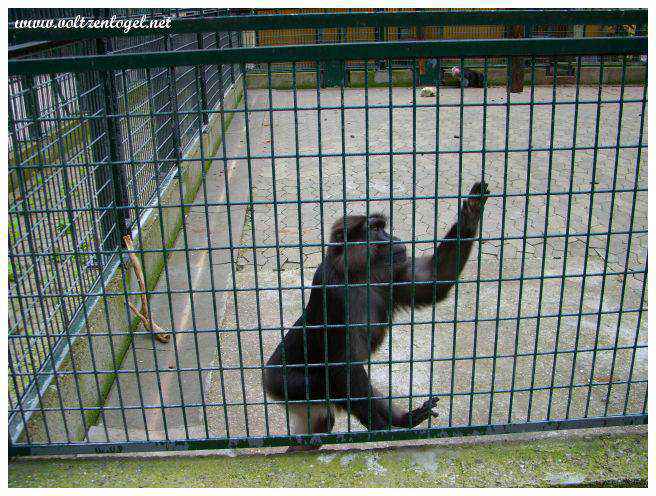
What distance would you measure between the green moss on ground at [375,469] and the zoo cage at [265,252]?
0.09 m

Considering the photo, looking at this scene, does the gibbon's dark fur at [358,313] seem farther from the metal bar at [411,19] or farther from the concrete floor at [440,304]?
the metal bar at [411,19]

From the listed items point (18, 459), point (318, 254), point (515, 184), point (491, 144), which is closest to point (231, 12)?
point (491, 144)

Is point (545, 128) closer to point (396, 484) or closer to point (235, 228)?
point (235, 228)

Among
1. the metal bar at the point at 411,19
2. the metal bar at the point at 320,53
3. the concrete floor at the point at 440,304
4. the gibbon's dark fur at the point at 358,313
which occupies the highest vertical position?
the metal bar at the point at 411,19

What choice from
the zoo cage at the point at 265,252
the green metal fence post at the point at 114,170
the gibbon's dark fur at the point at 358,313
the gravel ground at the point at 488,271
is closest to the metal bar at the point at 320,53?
the zoo cage at the point at 265,252

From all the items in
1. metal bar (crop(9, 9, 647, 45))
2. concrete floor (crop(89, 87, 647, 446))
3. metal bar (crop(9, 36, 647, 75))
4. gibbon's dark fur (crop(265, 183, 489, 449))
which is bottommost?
concrete floor (crop(89, 87, 647, 446))

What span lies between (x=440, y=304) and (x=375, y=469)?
233 cm

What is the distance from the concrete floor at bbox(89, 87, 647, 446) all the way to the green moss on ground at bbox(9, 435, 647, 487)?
0.20 metres

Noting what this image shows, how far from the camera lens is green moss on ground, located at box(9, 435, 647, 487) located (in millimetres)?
2664

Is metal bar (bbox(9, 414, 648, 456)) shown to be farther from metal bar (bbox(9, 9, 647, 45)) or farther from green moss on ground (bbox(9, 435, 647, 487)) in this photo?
metal bar (bbox(9, 9, 647, 45))

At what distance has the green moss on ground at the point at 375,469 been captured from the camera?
2664 millimetres

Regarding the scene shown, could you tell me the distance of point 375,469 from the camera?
271 cm

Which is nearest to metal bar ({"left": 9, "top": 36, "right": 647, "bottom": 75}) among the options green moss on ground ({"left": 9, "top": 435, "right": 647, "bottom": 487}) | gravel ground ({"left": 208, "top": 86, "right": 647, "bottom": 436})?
gravel ground ({"left": 208, "top": 86, "right": 647, "bottom": 436})

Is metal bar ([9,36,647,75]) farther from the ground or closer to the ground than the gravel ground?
farther from the ground
